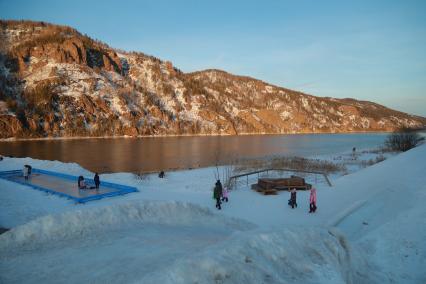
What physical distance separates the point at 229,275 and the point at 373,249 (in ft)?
24.1

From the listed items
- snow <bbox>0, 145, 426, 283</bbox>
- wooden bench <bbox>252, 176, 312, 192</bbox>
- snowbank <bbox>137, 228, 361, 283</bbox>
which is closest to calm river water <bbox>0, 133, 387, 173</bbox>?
wooden bench <bbox>252, 176, 312, 192</bbox>

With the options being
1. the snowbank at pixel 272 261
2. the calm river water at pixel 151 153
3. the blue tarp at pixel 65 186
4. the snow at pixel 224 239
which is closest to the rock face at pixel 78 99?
the calm river water at pixel 151 153

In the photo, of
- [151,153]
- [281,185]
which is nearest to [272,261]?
[281,185]

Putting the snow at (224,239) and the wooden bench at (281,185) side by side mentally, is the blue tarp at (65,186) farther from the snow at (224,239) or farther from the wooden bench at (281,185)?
the wooden bench at (281,185)

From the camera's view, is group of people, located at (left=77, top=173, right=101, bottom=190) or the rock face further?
the rock face

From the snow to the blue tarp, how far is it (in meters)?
0.84

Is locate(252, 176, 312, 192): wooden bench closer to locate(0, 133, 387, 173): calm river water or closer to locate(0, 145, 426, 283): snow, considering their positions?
locate(0, 145, 426, 283): snow

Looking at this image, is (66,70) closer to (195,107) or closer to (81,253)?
(195,107)

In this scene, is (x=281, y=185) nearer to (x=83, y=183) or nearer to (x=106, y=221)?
(x=106, y=221)

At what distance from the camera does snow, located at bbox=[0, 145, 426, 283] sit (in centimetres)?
659

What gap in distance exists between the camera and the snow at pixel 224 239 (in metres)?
6.59

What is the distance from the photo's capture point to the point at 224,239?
791 cm

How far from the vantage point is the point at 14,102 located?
134250mm

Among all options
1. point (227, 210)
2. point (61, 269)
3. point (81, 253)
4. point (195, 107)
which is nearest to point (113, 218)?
point (81, 253)
